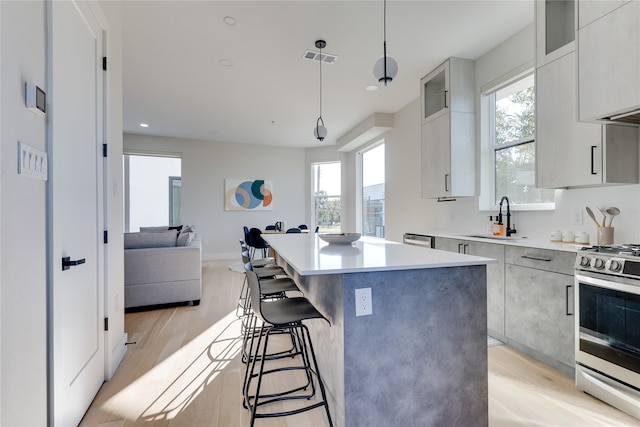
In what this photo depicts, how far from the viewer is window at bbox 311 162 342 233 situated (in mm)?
8094

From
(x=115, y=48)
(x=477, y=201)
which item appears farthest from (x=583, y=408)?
(x=115, y=48)

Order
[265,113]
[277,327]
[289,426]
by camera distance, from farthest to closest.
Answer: [265,113], [289,426], [277,327]

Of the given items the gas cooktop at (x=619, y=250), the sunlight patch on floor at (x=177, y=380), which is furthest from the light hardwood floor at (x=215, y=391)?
the gas cooktop at (x=619, y=250)

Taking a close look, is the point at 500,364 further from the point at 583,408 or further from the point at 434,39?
the point at 434,39

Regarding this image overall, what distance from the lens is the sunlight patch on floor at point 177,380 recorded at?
6.05 ft

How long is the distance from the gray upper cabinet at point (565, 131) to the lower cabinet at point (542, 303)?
2.11ft

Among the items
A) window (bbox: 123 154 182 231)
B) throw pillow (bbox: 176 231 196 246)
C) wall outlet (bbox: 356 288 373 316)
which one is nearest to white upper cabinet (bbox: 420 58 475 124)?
wall outlet (bbox: 356 288 373 316)

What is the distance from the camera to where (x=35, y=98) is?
1211 mm

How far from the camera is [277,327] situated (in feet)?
Answer: 5.16

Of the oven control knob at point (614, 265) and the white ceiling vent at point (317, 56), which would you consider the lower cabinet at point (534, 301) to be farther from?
the white ceiling vent at point (317, 56)

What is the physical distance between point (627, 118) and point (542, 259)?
1069mm

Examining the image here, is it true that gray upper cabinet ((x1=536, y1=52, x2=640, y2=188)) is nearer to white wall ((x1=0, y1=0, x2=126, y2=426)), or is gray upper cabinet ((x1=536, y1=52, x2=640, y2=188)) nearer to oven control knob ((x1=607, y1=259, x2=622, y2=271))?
oven control knob ((x1=607, y1=259, x2=622, y2=271))

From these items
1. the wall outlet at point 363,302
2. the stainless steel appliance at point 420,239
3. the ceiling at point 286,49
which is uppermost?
the ceiling at point 286,49

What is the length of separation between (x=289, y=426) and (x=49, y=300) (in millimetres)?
1339
